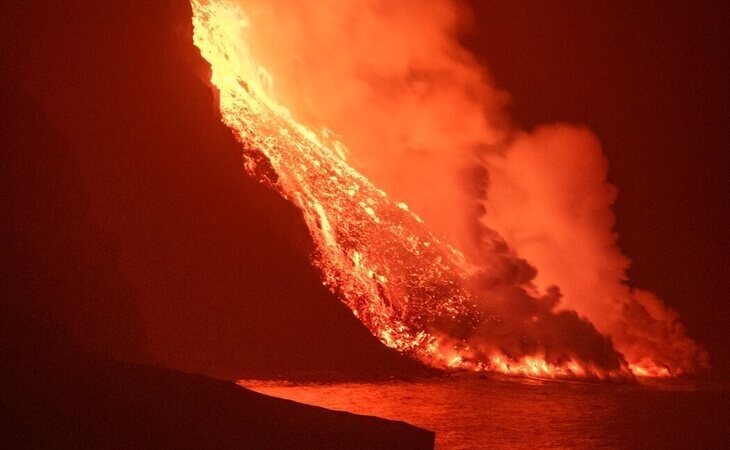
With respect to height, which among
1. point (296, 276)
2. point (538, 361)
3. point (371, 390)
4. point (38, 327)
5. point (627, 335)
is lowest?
point (38, 327)

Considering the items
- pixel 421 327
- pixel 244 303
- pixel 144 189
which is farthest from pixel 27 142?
pixel 421 327

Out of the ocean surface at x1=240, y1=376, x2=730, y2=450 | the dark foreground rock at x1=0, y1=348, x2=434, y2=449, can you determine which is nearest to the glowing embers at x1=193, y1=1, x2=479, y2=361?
the ocean surface at x1=240, y1=376, x2=730, y2=450

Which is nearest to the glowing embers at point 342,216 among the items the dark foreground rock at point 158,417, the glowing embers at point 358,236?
the glowing embers at point 358,236

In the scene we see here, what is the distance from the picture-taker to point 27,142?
68.5 ft

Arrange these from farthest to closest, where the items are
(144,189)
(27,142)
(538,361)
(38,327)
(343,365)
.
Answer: (538,361)
(343,365)
(144,189)
(27,142)
(38,327)

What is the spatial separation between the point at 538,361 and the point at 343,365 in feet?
59.8

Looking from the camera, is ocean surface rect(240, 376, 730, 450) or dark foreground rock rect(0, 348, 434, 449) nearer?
dark foreground rock rect(0, 348, 434, 449)

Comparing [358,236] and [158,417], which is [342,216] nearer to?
[358,236]

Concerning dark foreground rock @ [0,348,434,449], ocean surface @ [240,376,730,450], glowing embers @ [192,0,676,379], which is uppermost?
glowing embers @ [192,0,676,379]

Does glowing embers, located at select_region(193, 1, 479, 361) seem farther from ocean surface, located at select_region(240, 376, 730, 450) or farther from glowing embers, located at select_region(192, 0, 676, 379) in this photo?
ocean surface, located at select_region(240, 376, 730, 450)

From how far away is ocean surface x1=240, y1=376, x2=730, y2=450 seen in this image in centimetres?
2561

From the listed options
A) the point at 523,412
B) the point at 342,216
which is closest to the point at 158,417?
the point at 523,412

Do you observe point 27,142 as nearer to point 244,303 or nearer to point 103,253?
point 103,253

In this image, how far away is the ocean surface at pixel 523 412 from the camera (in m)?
25.6
